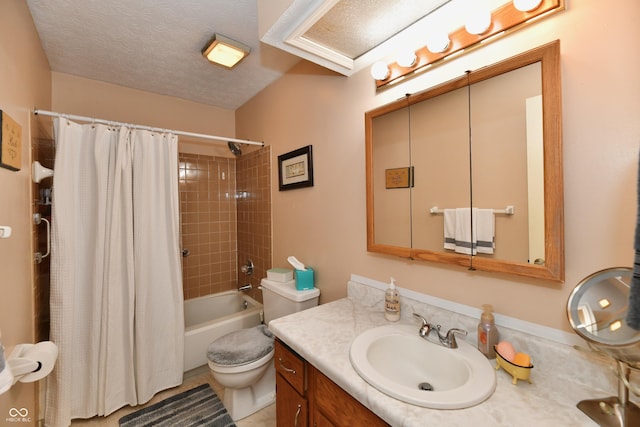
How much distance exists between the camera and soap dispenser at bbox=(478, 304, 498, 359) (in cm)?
91

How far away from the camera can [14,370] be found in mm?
1001

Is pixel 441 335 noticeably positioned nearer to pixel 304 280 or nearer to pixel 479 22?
pixel 304 280

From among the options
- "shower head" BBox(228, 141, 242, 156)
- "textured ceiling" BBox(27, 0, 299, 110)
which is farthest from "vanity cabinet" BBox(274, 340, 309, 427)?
"shower head" BBox(228, 141, 242, 156)

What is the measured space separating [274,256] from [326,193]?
841mm

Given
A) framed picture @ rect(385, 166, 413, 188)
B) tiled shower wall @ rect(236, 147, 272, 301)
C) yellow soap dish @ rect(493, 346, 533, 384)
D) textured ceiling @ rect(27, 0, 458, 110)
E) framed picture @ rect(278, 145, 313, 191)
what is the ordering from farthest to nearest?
1. tiled shower wall @ rect(236, 147, 272, 301)
2. framed picture @ rect(278, 145, 313, 191)
3. framed picture @ rect(385, 166, 413, 188)
4. textured ceiling @ rect(27, 0, 458, 110)
5. yellow soap dish @ rect(493, 346, 533, 384)

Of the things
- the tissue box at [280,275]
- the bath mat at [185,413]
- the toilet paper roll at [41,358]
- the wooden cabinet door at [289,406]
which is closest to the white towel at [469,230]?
the wooden cabinet door at [289,406]

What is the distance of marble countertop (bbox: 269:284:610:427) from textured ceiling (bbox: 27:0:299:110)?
5.60ft

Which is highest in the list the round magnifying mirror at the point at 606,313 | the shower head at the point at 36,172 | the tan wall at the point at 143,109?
the tan wall at the point at 143,109

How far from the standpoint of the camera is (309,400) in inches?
40.2

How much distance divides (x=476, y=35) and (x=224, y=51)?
1.45 m

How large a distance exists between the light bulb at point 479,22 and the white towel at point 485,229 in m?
0.66

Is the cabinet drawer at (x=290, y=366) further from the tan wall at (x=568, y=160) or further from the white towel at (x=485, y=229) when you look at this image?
the white towel at (x=485, y=229)

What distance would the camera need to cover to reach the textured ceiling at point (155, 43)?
4.48ft

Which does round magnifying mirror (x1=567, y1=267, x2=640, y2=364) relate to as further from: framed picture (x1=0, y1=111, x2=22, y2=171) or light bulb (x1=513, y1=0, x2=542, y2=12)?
framed picture (x1=0, y1=111, x2=22, y2=171)
